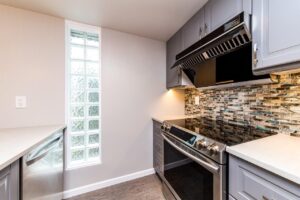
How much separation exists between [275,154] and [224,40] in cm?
80

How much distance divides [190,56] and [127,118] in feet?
4.07

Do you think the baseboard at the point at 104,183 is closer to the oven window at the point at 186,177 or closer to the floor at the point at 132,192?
the floor at the point at 132,192

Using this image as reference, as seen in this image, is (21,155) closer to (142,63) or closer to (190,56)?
(190,56)

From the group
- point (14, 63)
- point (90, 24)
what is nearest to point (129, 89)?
point (90, 24)

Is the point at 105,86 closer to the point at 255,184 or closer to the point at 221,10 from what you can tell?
the point at 221,10

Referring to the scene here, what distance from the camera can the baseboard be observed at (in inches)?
75.9

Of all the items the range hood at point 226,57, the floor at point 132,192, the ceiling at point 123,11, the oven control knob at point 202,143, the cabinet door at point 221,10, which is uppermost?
the ceiling at point 123,11

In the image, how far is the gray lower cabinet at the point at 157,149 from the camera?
2.12 m

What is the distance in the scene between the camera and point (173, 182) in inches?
65.9

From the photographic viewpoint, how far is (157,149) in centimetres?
228

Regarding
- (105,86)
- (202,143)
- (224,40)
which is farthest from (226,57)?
(105,86)

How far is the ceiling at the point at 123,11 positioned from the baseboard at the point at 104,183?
6.88 ft

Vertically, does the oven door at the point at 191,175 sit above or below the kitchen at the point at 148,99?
below

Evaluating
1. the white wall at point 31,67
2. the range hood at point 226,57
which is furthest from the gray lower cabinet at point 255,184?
the white wall at point 31,67
